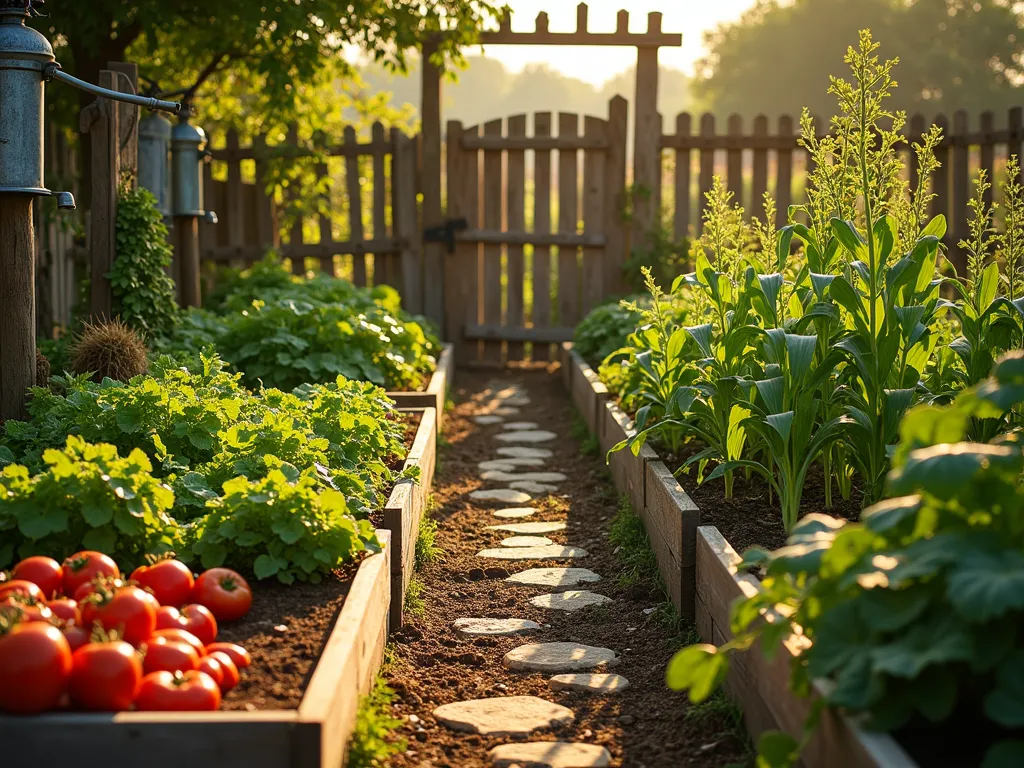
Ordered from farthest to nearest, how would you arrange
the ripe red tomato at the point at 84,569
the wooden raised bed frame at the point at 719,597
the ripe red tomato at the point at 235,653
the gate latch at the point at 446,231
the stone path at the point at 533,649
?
1. the gate latch at the point at 446,231
2. the stone path at the point at 533,649
3. the ripe red tomato at the point at 84,569
4. the ripe red tomato at the point at 235,653
5. the wooden raised bed frame at the point at 719,597

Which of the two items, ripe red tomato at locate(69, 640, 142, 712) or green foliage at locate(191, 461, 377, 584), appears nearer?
ripe red tomato at locate(69, 640, 142, 712)

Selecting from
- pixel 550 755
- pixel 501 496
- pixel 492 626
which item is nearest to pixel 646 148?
pixel 501 496

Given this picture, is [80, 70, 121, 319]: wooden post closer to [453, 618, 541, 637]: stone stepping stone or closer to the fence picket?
[453, 618, 541, 637]: stone stepping stone

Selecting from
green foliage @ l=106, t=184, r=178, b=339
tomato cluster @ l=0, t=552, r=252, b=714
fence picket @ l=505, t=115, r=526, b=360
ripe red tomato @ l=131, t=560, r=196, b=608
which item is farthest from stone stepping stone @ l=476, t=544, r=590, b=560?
fence picket @ l=505, t=115, r=526, b=360

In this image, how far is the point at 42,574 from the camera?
2592 millimetres

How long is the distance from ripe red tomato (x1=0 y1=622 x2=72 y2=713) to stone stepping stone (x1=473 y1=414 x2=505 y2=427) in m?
5.17

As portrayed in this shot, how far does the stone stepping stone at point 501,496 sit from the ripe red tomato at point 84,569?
113 inches

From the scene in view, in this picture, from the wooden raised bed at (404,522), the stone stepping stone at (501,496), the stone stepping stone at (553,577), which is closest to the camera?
the wooden raised bed at (404,522)

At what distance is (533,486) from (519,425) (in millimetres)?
1639

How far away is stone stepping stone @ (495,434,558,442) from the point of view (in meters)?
6.83

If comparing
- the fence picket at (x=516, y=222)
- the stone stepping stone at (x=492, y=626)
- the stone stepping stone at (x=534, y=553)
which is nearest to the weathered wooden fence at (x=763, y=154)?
the fence picket at (x=516, y=222)

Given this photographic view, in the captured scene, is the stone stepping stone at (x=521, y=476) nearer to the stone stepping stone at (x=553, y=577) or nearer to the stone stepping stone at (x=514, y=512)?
the stone stepping stone at (x=514, y=512)

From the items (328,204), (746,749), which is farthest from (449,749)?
(328,204)

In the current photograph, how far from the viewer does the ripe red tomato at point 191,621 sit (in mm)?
2498
